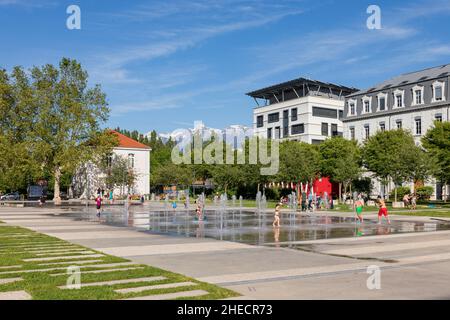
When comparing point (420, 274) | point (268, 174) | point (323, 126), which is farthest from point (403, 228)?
point (323, 126)

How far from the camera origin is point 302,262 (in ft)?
45.8

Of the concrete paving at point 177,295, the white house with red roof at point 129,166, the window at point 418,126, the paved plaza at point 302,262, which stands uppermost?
the window at point 418,126

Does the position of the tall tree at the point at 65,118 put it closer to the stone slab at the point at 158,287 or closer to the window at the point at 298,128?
the window at the point at 298,128

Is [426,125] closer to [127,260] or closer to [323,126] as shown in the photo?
[323,126]

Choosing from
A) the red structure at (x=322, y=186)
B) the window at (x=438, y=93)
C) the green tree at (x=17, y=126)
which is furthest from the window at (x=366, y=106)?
the green tree at (x=17, y=126)

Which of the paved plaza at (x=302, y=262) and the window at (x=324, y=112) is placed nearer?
the paved plaza at (x=302, y=262)

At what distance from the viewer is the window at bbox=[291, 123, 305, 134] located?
3657 inches

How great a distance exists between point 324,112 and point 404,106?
2403 centimetres

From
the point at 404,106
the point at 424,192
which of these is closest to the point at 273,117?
the point at 404,106

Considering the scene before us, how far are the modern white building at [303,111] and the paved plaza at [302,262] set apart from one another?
70.8 meters

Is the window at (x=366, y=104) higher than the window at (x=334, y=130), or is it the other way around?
the window at (x=366, y=104)

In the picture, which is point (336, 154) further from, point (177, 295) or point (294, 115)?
point (177, 295)

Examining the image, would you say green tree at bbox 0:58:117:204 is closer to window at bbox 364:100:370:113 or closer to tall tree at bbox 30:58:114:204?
tall tree at bbox 30:58:114:204

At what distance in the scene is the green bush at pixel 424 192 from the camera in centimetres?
6375
